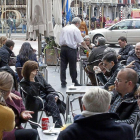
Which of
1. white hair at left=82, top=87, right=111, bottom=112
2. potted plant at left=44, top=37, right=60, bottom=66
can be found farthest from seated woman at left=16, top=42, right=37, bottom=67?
white hair at left=82, top=87, right=111, bottom=112

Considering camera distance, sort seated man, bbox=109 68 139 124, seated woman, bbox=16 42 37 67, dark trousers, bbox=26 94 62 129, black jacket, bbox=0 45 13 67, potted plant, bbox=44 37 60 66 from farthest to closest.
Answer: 1. potted plant, bbox=44 37 60 66
2. seated woman, bbox=16 42 37 67
3. black jacket, bbox=0 45 13 67
4. dark trousers, bbox=26 94 62 129
5. seated man, bbox=109 68 139 124

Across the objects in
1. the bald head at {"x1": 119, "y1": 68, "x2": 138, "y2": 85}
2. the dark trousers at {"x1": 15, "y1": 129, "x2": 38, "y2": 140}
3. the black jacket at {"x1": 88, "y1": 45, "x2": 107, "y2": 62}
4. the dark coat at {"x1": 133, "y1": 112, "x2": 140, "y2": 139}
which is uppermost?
the bald head at {"x1": 119, "y1": 68, "x2": 138, "y2": 85}

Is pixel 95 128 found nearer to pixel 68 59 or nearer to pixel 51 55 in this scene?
pixel 68 59

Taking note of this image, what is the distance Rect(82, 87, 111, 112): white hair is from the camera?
11.3 ft

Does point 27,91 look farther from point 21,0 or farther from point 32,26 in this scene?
point 21,0

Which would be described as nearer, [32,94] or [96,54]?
[32,94]

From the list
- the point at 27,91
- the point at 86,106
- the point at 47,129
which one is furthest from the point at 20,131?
the point at 27,91

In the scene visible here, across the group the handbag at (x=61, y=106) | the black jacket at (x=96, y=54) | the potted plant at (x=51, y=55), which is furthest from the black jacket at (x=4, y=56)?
the potted plant at (x=51, y=55)

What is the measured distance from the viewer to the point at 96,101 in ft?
11.4

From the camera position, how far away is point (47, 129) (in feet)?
15.4

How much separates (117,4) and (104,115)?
6504 centimetres

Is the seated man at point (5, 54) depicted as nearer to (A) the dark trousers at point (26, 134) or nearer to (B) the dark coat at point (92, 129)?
(A) the dark trousers at point (26, 134)

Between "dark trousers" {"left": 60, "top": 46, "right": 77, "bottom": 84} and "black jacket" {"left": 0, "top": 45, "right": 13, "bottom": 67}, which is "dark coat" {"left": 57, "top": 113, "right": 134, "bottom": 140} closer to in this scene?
"black jacket" {"left": 0, "top": 45, "right": 13, "bottom": 67}

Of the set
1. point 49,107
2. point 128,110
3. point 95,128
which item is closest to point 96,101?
point 95,128
